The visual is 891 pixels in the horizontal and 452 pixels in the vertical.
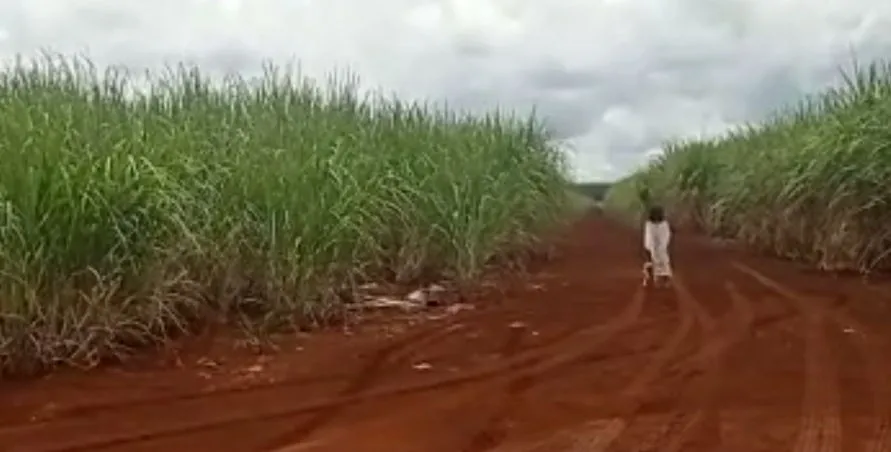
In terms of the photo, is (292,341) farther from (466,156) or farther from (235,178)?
(466,156)

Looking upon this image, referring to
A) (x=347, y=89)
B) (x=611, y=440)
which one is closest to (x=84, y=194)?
(x=611, y=440)

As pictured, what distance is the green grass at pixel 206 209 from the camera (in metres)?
4.90

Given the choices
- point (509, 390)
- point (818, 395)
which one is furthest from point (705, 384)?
point (509, 390)

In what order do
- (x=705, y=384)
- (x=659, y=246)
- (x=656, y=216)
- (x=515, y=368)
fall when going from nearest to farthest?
1. (x=705, y=384)
2. (x=515, y=368)
3. (x=659, y=246)
4. (x=656, y=216)

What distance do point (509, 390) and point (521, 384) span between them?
0.15 meters

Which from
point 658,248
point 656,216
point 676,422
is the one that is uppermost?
point 656,216

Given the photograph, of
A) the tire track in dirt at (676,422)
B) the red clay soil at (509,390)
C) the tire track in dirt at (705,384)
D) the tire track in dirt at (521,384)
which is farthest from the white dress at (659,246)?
the tire track in dirt at (676,422)

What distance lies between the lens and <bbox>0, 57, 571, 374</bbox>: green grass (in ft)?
16.1

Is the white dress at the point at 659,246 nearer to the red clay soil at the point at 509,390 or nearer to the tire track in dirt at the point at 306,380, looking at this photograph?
the red clay soil at the point at 509,390

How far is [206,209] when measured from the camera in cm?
572

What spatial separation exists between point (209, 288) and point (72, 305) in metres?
1.08

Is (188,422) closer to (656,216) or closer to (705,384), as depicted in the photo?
(705,384)

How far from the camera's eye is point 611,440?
3.96 meters

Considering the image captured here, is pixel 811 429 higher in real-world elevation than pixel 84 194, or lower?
lower
